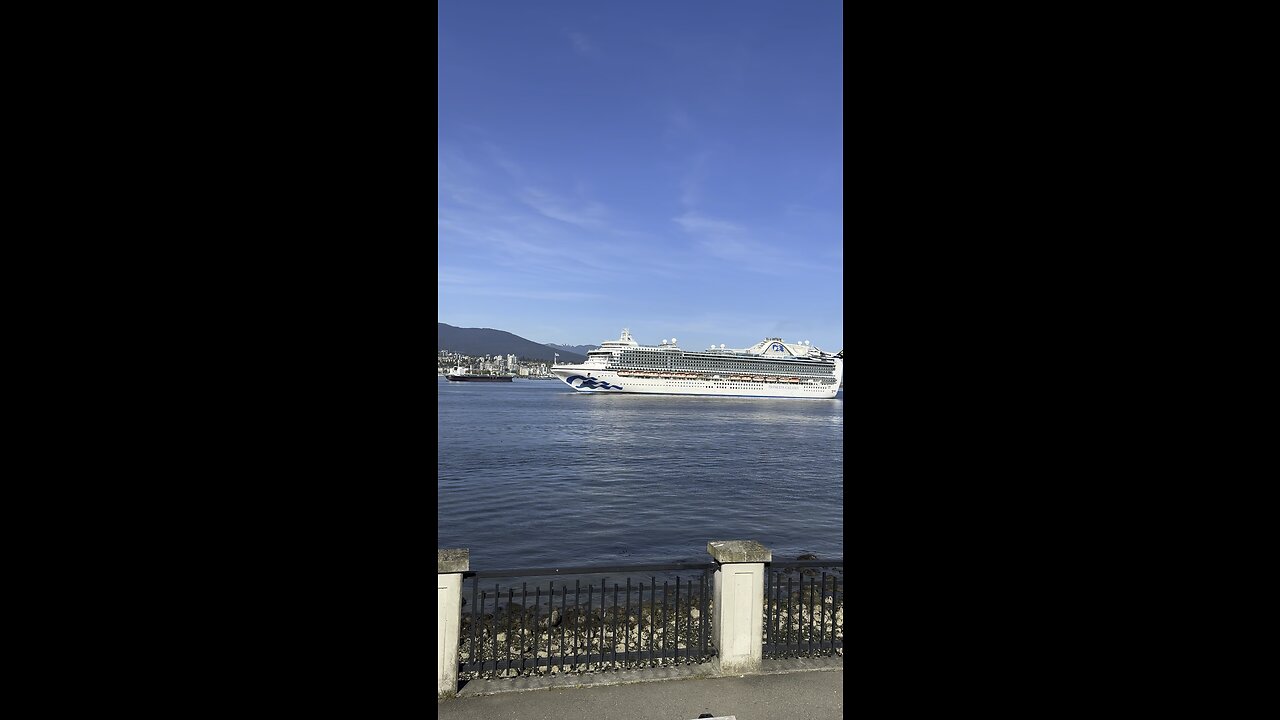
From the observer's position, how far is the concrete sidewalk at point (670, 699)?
4.93 meters

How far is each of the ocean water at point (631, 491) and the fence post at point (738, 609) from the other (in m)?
0.80

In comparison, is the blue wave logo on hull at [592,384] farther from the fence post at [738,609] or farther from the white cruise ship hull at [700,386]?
the fence post at [738,609]

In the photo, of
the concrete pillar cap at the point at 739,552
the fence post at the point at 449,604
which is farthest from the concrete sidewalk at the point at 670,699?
the concrete pillar cap at the point at 739,552

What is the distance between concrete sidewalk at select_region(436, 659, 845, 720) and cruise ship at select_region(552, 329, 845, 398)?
9489 centimetres

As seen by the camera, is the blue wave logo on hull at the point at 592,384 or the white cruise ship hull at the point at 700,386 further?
the blue wave logo on hull at the point at 592,384

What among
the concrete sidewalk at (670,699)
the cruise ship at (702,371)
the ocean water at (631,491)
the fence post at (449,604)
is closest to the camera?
the concrete sidewalk at (670,699)

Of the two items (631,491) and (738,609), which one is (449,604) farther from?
(631,491)

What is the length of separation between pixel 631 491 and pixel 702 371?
239 ft

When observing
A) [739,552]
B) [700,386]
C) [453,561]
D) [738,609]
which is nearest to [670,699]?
[738,609]

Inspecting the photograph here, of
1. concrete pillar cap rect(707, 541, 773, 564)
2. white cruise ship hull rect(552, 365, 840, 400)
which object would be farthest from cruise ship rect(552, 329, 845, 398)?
concrete pillar cap rect(707, 541, 773, 564)

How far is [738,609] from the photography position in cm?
559
